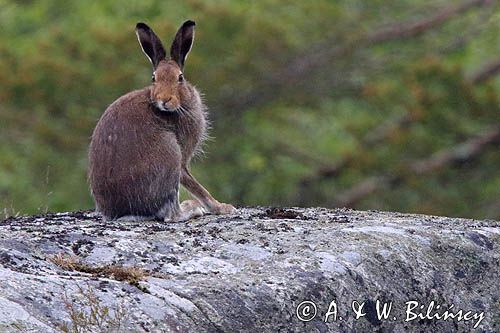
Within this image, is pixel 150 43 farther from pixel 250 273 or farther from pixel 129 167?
pixel 250 273

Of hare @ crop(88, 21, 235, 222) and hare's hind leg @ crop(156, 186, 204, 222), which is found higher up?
hare @ crop(88, 21, 235, 222)

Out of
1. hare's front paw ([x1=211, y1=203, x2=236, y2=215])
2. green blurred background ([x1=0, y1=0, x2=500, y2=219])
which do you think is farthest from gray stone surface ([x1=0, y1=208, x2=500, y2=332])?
green blurred background ([x1=0, y1=0, x2=500, y2=219])

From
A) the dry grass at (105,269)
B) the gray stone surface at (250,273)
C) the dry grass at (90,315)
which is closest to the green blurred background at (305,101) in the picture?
the gray stone surface at (250,273)

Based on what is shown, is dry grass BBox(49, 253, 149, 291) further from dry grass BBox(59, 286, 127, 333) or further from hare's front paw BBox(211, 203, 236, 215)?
hare's front paw BBox(211, 203, 236, 215)

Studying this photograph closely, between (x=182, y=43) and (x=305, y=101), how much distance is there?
6.90m

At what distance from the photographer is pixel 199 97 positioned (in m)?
5.97

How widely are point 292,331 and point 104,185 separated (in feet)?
6.09

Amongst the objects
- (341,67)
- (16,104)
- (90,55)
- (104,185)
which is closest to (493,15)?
(341,67)

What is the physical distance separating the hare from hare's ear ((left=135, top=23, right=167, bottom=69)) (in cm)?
20

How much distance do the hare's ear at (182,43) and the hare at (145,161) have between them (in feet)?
0.76

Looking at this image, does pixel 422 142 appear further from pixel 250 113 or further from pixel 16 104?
pixel 16 104

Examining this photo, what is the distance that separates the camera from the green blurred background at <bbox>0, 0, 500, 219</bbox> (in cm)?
1179

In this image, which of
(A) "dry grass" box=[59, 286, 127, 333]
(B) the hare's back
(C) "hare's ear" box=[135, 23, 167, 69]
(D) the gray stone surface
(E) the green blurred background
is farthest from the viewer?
(E) the green blurred background

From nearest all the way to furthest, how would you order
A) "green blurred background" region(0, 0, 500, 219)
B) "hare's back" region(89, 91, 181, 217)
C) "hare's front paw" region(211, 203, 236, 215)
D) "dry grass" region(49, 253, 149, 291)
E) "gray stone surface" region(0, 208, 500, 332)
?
"gray stone surface" region(0, 208, 500, 332)
"dry grass" region(49, 253, 149, 291)
"hare's back" region(89, 91, 181, 217)
"hare's front paw" region(211, 203, 236, 215)
"green blurred background" region(0, 0, 500, 219)
